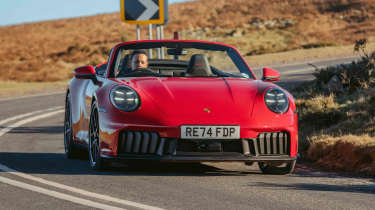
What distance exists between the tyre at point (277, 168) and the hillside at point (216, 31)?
1334 inches

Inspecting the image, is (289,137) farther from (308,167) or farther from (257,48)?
(257,48)

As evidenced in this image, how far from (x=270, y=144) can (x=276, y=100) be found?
461mm

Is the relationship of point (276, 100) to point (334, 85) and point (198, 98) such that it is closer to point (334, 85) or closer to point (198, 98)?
point (198, 98)

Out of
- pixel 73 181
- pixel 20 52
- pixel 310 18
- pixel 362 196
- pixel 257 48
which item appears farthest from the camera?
pixel 310 18

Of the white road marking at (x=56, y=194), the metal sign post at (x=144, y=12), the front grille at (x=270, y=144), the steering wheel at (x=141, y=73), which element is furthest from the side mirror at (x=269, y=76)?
the metal sign post at (x=144, y=12)

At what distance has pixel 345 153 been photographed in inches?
354

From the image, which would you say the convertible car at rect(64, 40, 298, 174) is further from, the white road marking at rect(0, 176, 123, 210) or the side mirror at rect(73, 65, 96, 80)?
the white road marking at rect(0, 176, 123, 210)

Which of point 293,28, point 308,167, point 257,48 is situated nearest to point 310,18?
point 293,28

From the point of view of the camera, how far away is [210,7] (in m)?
104

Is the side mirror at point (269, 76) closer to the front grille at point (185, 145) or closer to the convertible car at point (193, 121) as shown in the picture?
the convertible car at point (193, 121)

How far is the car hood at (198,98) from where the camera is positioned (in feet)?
23.9

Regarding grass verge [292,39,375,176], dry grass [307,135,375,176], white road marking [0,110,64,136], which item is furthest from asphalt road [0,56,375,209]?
white road marking [0,110,64,136]

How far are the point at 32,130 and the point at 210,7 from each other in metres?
90.9

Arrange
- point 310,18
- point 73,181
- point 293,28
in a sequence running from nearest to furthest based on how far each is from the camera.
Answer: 1. point 73,181
2. point 293,28
3. point 310,18
